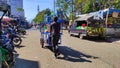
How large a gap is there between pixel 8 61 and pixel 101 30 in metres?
16.6

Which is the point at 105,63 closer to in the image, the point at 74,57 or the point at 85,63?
the point at 85,63

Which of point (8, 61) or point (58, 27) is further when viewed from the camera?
point (58, 27)

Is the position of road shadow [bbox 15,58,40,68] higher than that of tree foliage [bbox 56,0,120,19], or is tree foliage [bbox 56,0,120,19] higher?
tree foliage [bbox 56,0,120,19]

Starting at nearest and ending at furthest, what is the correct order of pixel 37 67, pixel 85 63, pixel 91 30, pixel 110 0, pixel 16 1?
pixel 37 67
pixel 85 63
pixel 91 30
pixel 110 0
pixel 16 1

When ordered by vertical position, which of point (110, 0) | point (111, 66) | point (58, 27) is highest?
point (110, 0)

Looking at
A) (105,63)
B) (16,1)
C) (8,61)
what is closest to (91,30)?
(105,63)

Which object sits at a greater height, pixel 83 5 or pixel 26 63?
pixel 83 5

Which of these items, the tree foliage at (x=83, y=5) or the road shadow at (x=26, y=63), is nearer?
the road shadow at (x=26, y=63)

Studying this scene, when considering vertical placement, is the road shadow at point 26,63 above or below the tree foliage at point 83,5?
below

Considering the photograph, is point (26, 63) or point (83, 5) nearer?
point (26, 63)

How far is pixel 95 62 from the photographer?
11.9 meters

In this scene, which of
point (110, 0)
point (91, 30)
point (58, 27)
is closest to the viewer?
point (58, 27)

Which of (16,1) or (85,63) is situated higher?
(16,1)

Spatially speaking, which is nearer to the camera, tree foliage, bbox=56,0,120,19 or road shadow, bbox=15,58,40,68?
road shadow, bbox=15,58,40,68
